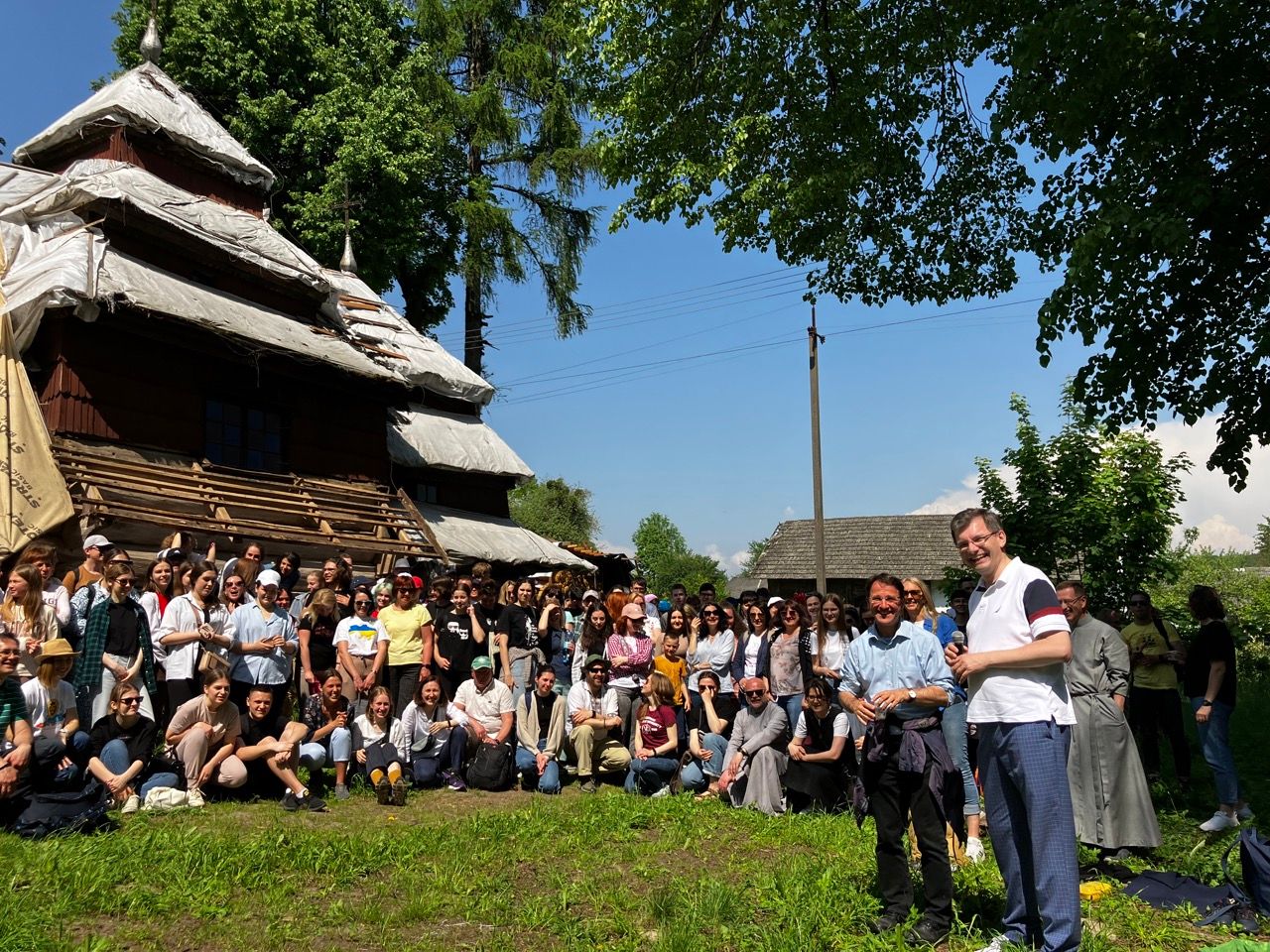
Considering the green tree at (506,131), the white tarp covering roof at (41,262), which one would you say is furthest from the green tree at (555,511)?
the white tarp covering roof at (41,262)

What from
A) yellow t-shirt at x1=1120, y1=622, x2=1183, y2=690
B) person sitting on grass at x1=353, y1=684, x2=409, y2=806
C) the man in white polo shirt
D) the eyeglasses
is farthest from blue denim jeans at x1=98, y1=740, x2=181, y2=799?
yellow t-shirt at x1=1120, y1=622, x2=1183, y2=690

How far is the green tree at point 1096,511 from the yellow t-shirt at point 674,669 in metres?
5.55

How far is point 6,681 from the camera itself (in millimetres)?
6938

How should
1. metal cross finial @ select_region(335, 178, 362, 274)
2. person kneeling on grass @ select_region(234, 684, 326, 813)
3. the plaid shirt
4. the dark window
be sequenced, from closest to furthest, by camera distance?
1. the plaid shirt
2. person kneeling on grass @ select_region(234, 684, 326, 813)
3. the dark window
4. metal cross finial @ select_region(335, 178, 362, 274)

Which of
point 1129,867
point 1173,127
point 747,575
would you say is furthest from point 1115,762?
point 747,575

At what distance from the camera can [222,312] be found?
1538 centimetres

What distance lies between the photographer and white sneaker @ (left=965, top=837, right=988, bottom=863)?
275 inches

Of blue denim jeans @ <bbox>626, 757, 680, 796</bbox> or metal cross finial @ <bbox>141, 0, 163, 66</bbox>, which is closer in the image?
blue denim jeans @ <bbox>626, 757, 680, 796</bbox>

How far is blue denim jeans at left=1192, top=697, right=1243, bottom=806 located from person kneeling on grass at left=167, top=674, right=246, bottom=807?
803cm

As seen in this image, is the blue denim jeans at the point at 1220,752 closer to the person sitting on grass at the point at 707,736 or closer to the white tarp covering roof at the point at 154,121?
the person sitting on grass at the point at 707,736

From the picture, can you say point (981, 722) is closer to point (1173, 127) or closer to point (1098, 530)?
point (1173, 127)

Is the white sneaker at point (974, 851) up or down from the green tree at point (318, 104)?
down

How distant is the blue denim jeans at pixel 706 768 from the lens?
983cm

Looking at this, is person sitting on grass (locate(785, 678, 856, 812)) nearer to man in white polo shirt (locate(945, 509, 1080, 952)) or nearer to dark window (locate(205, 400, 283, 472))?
man in white polo shirt (locate(945, 509, 1080, 952))
